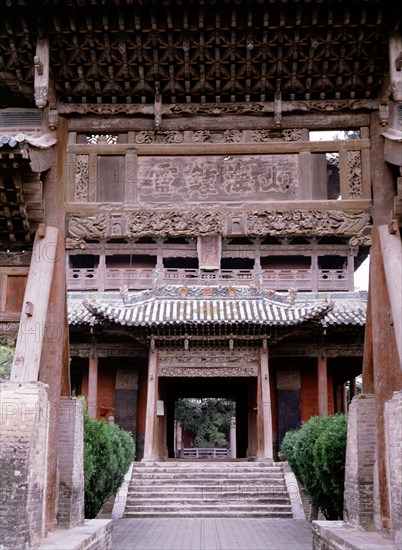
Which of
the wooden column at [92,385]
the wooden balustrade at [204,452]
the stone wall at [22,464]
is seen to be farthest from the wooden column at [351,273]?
the stone wall at [22,464]

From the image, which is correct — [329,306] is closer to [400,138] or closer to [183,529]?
[183,529]

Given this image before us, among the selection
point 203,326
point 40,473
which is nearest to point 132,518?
point 203,326

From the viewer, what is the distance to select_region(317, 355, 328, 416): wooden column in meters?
21.1

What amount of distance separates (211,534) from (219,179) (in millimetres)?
7619

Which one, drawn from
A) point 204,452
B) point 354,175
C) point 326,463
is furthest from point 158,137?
point 204,452

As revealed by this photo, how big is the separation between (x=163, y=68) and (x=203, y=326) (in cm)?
1213

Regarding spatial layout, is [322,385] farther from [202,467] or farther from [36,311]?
[36,311]

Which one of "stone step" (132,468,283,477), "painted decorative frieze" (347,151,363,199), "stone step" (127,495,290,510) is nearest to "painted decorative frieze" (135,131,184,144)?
"painted decorative frieze" (347,151,363,199)

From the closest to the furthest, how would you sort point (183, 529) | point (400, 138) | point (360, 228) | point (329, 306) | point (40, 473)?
point (40, 473) < point (400, 138) < point (360, 228) < point (183, 529) < point (329, 306)

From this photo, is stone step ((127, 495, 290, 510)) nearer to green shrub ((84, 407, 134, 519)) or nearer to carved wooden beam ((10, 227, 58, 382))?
green shrub ((84, 407, 134, 519))

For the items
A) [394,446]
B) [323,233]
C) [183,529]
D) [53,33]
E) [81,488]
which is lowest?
[183,529]

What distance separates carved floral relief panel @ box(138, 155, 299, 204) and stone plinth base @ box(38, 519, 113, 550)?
424 cm

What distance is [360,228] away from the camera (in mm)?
8836

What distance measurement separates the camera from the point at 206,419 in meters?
37.9
